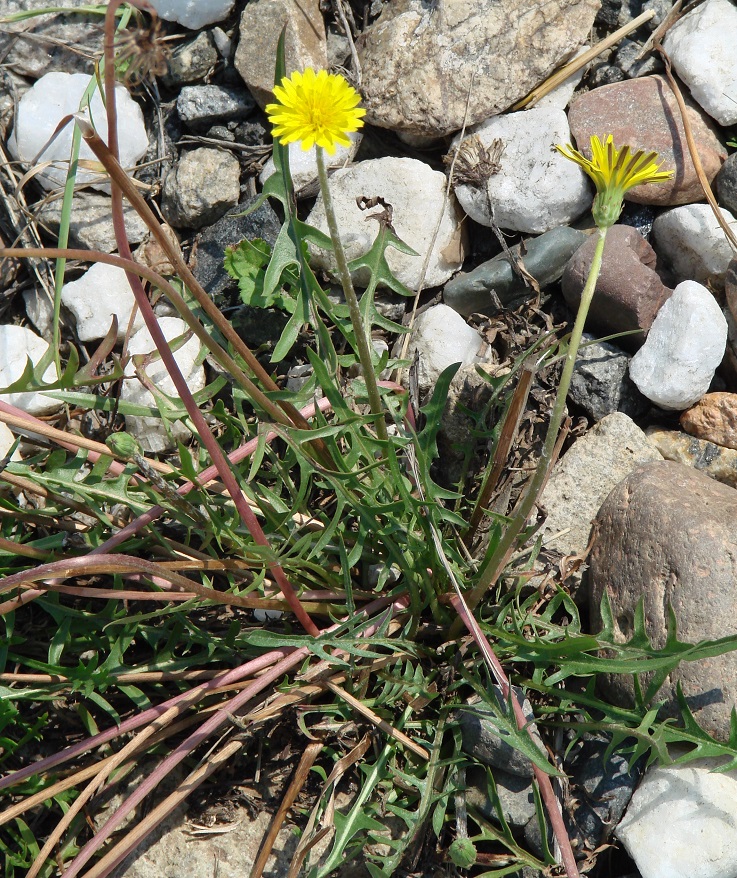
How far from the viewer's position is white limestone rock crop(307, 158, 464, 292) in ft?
8.46

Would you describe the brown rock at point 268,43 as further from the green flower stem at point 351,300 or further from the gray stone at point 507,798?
the gray stone at point 507,798

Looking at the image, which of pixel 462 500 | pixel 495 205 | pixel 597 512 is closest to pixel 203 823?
pixel 462 500

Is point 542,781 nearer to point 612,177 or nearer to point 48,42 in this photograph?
point 612,177

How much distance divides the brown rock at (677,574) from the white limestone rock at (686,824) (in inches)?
4.9

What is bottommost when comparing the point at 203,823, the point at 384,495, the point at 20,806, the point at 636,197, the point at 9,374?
the point at 203,823

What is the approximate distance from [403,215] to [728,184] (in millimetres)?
1085

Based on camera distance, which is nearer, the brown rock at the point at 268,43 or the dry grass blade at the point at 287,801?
the dry grass blade at the point at 287,801

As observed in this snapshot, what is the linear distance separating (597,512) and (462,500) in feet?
1.34

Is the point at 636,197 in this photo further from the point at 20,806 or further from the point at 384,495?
the point at 20,806

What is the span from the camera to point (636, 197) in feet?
8.44

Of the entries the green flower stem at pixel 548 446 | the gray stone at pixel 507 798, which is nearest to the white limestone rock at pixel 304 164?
the green flower stem at pixel 548 446

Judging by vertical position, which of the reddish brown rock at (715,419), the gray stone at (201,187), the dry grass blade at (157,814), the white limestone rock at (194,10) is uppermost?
the white limestone rock at (194,10)

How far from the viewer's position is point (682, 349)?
234 centimetres

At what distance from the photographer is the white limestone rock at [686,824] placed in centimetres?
182
